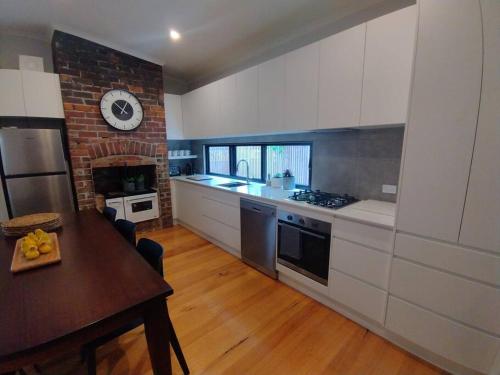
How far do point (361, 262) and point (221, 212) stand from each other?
5.67ft

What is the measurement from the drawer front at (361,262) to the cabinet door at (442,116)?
323 mm

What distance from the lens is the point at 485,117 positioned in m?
1.09

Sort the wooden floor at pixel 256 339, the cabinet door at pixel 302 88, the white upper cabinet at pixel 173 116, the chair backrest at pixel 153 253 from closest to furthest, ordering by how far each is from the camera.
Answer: the chair backrest at pixel 153 253 → the wooden floor at pixel 256 339 → the cabinet door at pixel 302 88 → the white upper cabinet at pixel 173 116

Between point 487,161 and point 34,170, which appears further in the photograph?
point 34,170

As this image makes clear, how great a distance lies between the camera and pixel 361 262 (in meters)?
1.64

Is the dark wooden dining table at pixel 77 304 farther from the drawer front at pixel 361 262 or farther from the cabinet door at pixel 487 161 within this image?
the cabinet door at pixel 487 161

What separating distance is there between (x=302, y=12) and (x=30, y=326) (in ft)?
9.18

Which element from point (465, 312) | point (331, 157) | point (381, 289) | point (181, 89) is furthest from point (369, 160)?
point (181, 89)

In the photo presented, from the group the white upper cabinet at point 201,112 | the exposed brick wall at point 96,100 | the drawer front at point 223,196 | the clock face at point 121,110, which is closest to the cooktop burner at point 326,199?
the drawer front at point 223,196

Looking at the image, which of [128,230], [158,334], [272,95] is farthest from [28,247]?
[272,95]

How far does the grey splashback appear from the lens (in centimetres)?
191

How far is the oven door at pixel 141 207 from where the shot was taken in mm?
3305

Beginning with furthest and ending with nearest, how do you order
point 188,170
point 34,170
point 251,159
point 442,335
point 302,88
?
point 188,170, point 251,159, point 34,170, point 302,88, point 442,335

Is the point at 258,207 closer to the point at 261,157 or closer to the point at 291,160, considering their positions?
the point at 291,160
